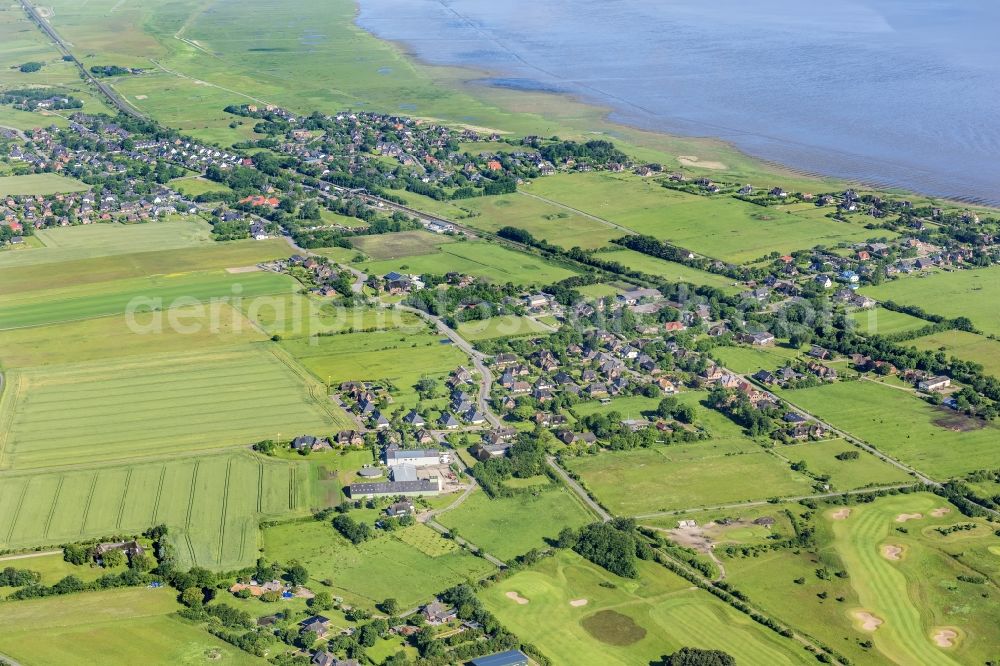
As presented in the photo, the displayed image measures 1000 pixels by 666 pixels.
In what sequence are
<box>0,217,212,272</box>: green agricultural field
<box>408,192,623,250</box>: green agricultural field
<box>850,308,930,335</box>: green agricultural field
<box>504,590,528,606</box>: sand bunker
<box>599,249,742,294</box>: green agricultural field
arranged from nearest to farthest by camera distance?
<box>504,590,528,606</box>: sand bunker, <box>850,308,930,335</box>: green agricultural field, <box>599,249,742,294</box>: green agricultural field, <box>0,217,212,272</box>: green agricultural field, <box>408,192,623,250</box>: green agricultural field

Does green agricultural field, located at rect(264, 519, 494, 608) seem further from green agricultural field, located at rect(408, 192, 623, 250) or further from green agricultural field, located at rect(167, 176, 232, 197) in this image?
green agricultural field, located at rect(167, 176, 232, 197)

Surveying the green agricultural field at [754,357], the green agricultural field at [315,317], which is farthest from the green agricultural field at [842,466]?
the green agricultural field at [315,317]

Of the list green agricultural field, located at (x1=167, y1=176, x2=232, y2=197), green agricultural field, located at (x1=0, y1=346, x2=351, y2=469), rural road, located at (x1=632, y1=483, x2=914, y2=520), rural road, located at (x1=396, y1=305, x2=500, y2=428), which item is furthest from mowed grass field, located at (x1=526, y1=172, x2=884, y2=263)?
green agricultural field, located at (x1=0, y1=346, x2=351, y2=469)

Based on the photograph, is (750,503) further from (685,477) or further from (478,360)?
(478,360)

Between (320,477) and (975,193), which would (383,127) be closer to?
(975,193)

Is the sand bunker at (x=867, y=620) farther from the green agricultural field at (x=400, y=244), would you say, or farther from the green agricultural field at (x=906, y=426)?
the green agricultural field at (x=400, y=244)

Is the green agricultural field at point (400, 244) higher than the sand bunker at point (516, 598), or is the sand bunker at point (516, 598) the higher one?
the green agricultural field at point (400, 244)

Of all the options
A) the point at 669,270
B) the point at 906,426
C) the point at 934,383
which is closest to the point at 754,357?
the point at 934,383
